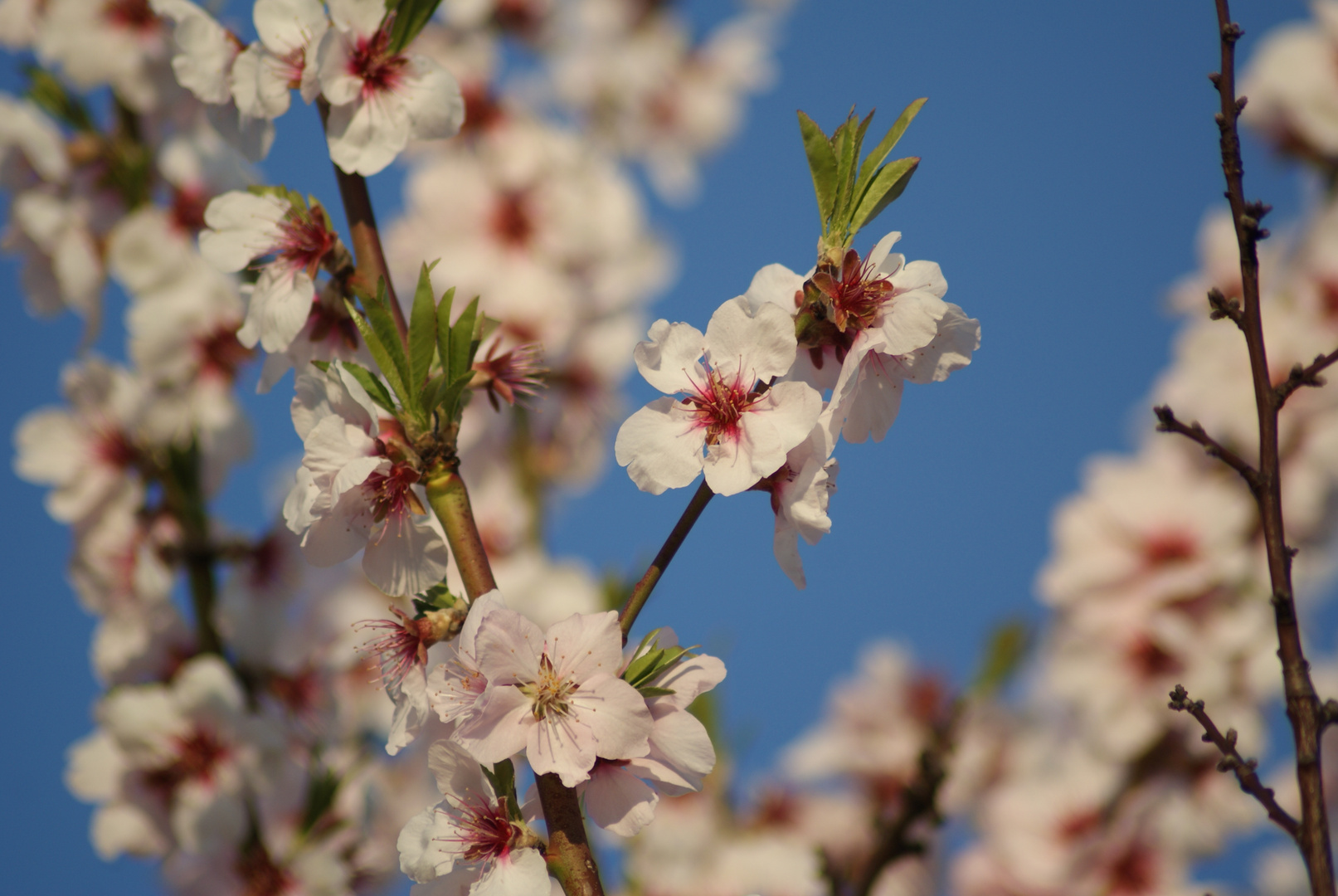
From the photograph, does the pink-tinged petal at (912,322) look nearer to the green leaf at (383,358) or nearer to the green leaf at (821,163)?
the green leaf at (821,163)

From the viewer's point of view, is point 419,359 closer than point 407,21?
Yes

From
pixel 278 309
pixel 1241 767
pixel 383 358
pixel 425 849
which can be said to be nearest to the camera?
pixel 1241 767

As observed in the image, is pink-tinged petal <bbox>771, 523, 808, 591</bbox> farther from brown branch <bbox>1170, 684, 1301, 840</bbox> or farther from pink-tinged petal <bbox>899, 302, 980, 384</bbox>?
brown branch <bbox>1170, 684, 1301, 840</bbox>

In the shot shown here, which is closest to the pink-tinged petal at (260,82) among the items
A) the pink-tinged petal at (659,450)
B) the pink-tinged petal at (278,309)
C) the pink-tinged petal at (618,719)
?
the pink-tinged petal at (278,309)

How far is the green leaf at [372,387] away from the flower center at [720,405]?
0.36m

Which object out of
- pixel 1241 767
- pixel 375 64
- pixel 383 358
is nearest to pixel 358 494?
pixel 383 358

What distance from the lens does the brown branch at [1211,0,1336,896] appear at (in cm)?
98

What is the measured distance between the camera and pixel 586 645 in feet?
3.65

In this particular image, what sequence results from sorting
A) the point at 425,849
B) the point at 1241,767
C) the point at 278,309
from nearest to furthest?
the point at 1241,767
the point at 425,849
the point at 278,309

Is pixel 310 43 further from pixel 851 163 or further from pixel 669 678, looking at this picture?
pixel 669 678

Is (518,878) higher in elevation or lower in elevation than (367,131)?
lower

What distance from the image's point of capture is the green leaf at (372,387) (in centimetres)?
121

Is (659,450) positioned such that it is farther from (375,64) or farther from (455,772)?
(375,64)

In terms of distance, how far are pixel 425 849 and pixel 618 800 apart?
22 cm
